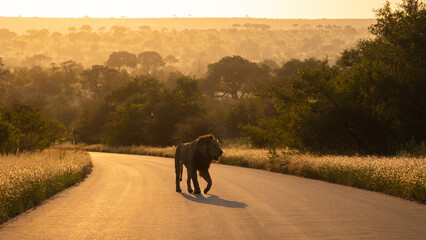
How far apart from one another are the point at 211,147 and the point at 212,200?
5.00 feet

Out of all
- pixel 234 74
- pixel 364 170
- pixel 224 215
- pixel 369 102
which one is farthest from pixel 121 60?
pixel 224 215

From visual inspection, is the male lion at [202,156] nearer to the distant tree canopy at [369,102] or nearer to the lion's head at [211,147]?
the lion's head at [211,147]

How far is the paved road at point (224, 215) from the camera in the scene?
8703 millimetres

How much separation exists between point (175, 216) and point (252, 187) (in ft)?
19.8

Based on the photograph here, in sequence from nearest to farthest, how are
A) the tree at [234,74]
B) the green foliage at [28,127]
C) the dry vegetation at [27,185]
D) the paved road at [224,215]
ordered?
the paved road at [224,215]
the dry vegetation at [27,185]
the green foliage at [28,127]
the tree at [234,74]

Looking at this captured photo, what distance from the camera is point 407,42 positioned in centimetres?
2497

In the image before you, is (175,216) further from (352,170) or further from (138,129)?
(138,129)

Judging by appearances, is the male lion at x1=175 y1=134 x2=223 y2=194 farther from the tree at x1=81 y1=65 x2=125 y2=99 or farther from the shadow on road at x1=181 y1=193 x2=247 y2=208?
the tree at x1=81 y1=65 x2=125 y2=99

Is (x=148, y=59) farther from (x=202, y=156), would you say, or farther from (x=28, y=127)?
(x=202, y=156)

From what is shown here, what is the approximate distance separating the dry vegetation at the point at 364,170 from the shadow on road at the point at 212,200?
14.9ft

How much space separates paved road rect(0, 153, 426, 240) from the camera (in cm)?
870

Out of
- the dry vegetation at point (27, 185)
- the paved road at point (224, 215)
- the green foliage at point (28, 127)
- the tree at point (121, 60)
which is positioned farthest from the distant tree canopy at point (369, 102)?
the tree at point (121, 60)

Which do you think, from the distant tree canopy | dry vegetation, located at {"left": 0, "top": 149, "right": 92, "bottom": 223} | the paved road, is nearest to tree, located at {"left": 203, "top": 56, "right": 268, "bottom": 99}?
the distant tree canopy

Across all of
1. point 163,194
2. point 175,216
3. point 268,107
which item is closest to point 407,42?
point 163,194
